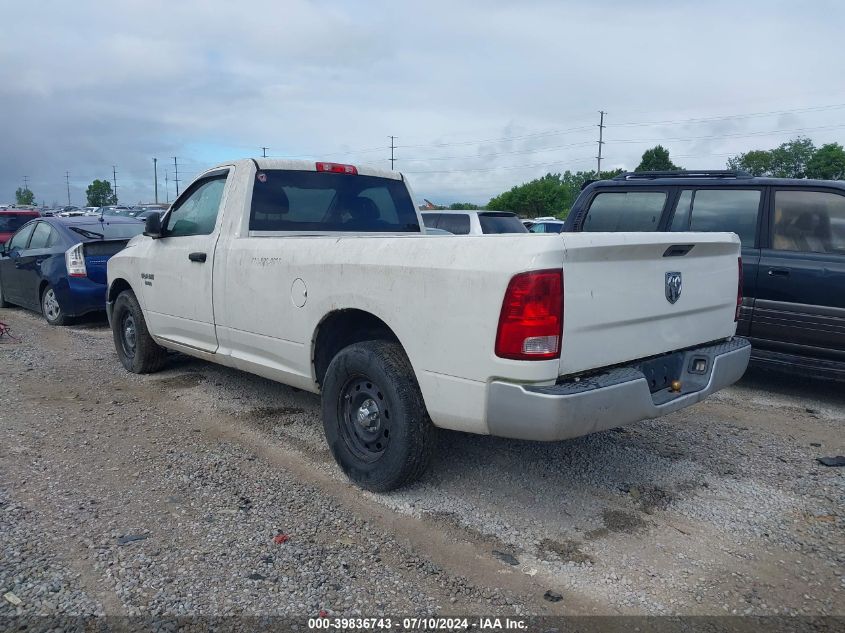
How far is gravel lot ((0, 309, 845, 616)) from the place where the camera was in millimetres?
2807

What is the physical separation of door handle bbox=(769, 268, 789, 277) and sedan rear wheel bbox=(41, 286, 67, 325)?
8363 mm

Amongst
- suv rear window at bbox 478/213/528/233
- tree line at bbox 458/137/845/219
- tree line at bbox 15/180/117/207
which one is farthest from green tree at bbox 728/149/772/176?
tree line at bbox 15/180/117/207

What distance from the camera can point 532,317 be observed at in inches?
115

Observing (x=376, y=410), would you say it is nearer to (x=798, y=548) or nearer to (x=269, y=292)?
(x=269, y=292)

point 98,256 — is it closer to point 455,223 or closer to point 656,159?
point 455,223

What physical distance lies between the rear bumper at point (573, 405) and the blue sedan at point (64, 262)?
7.34 m

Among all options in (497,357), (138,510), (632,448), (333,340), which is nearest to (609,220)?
(632,448)

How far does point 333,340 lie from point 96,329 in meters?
6.21

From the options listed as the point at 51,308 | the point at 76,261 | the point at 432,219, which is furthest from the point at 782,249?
the point at 51,308

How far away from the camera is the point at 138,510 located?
11.6 feet

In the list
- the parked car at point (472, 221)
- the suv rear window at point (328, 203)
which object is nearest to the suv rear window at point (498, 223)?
the parked car at point (472, 221)

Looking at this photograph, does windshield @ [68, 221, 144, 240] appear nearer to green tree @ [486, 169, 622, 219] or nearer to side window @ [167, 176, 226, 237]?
side window @ [167, 176, 226, 237]

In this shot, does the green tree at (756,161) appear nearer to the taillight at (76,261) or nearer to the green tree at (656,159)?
the green tree at (656,159)

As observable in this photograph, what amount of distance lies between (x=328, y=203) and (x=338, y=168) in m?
0.32
